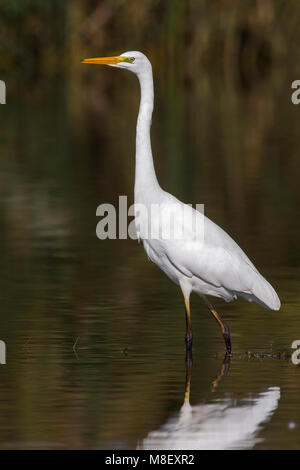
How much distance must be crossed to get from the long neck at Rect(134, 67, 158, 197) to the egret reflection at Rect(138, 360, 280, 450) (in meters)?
1.85

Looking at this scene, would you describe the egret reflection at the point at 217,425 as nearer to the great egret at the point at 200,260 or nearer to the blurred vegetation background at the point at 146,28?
the great egret at the point at 200,260

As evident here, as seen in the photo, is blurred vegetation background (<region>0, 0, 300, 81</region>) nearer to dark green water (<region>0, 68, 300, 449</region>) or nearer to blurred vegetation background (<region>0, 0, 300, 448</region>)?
blurred vegetation background (<region>0, 0, 300, 448</region>)

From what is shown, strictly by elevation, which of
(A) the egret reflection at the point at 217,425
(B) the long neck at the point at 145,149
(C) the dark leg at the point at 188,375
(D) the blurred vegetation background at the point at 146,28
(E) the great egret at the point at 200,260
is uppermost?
(D) the blurred vegetation background at the point at 146,28

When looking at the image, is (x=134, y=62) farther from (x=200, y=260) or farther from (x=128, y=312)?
(x=128, y=312)

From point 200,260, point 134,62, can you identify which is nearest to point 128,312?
point 200,260

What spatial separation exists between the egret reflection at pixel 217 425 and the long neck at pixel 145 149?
1.85 m

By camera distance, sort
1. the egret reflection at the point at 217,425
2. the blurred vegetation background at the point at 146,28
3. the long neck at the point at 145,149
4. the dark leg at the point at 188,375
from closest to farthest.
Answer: the egret reflection at the point at 217,425, the dark leg at the point at 188,375, the long neck at the point at 145,149, the blurred vegetation background at the point at 146,28

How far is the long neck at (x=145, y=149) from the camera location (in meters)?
9.00

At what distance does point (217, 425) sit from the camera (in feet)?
22.4

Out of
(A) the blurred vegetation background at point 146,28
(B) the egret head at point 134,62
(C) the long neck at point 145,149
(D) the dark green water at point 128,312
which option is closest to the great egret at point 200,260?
(C) the long neck at point 145,149

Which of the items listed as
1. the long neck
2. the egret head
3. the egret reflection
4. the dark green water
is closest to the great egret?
the long neck

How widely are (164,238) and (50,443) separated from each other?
8.28ft
